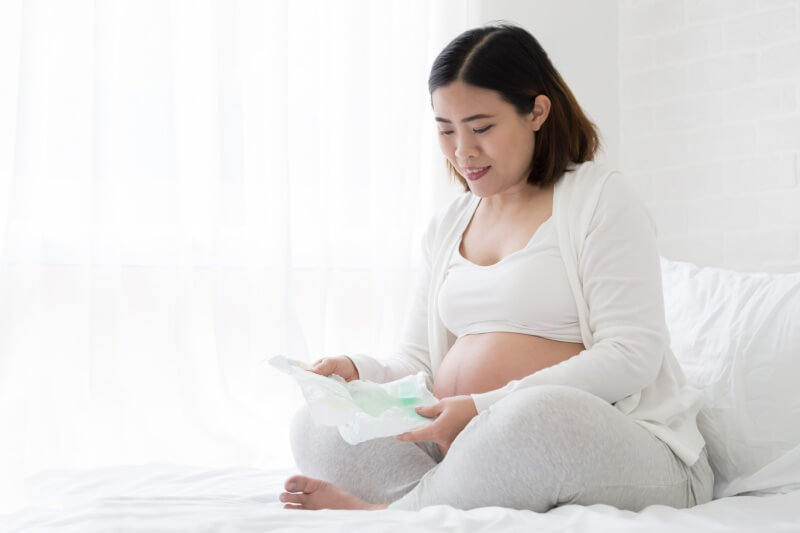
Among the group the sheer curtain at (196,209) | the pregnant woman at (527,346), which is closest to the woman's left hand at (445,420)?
the pregnant woman at (527,346)

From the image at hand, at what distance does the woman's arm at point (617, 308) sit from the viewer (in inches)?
53.7

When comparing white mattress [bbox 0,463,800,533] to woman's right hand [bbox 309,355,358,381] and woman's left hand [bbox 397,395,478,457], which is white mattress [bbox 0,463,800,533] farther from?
woman's right hand [bbox 309,355,358,381]

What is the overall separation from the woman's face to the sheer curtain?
0.97 metres

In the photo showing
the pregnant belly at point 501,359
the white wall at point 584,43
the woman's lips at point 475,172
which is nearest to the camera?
the pregnant belly at point 501,359

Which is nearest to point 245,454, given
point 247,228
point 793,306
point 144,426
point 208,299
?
point 144,426

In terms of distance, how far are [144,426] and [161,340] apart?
0.71ft

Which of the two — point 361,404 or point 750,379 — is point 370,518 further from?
point 750,379

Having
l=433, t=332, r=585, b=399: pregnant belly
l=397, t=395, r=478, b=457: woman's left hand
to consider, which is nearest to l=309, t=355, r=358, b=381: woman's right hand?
l=433, t=332, r=585, b=399: pregnant belly

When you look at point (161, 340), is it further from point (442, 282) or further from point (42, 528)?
point (42, 528)

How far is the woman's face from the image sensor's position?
5.00 feet

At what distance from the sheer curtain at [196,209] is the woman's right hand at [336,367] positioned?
33.5 inches

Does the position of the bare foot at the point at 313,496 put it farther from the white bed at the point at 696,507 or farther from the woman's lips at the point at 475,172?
the woman's lips at the point at 475,172

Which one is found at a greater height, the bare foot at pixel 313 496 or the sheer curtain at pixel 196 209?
the sheer curtain at pixel 196 209

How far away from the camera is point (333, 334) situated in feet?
8.49
